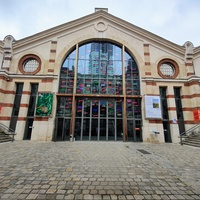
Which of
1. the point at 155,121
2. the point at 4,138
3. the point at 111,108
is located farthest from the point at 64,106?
the point at 155,121

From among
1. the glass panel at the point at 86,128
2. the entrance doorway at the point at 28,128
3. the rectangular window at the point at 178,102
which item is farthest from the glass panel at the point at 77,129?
the rectangular window at the point at 178,102

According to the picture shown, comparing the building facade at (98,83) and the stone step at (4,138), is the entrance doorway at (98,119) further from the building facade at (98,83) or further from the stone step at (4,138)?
the stone step at (4,138)

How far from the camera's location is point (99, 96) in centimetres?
1404

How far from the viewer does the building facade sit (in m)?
13.4

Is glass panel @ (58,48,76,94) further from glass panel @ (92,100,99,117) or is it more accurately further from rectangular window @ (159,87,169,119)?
rectangular window @ (159,87,169,119)

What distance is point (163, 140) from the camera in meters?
13.0

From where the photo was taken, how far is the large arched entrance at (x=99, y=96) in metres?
13.6

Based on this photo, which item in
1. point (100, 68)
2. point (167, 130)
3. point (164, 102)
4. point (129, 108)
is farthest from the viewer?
point (100, 68)

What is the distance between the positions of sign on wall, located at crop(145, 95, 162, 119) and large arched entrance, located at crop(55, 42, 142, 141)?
1054 millimetres

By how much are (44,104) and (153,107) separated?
1299 cm

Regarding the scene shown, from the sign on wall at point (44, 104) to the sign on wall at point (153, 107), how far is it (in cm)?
1149

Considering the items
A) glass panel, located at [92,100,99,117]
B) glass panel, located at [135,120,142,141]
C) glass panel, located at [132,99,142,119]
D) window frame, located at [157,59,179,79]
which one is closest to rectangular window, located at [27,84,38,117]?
glass panel, located at [92,100,99,117]

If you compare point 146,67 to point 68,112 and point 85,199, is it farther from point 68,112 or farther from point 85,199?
point 85,199

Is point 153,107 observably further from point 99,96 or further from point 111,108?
point 99,96
